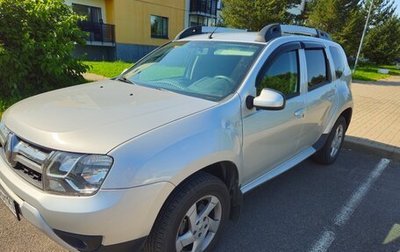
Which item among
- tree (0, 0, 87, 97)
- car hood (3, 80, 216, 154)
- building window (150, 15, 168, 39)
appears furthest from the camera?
building window (150, 15, 168, 39)

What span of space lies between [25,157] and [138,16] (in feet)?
70.8

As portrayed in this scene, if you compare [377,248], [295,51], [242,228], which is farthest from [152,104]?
[377,248]

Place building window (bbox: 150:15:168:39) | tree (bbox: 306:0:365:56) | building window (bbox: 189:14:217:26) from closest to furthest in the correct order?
tree (bbox: 306:0:365:56), building window (bbox: 150:15:168:39), building window (bbox: 189:14:217:26)

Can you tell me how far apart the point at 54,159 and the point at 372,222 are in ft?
10.1

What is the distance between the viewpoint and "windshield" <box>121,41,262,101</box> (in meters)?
2.78

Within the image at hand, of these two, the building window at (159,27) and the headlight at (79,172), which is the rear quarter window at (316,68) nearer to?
A: the headlight at (79,172)

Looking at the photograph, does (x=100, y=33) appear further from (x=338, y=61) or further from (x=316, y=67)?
(x=316, y=67)

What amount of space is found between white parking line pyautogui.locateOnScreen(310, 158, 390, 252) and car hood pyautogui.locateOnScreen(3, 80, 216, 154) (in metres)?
1.62

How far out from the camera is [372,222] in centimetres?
331

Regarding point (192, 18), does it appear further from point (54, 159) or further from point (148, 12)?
point (54, 159)

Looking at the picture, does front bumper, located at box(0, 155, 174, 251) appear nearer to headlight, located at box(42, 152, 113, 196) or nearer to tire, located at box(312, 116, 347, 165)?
headlight, located at box(42, 152, 113, 196)

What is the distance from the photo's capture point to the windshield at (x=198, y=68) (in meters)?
2.78

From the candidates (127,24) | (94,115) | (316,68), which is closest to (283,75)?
(316,68)

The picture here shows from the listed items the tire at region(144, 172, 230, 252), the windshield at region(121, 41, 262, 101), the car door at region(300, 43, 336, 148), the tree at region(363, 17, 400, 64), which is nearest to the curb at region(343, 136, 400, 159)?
the car door at region(300, 43, 336, 148)
